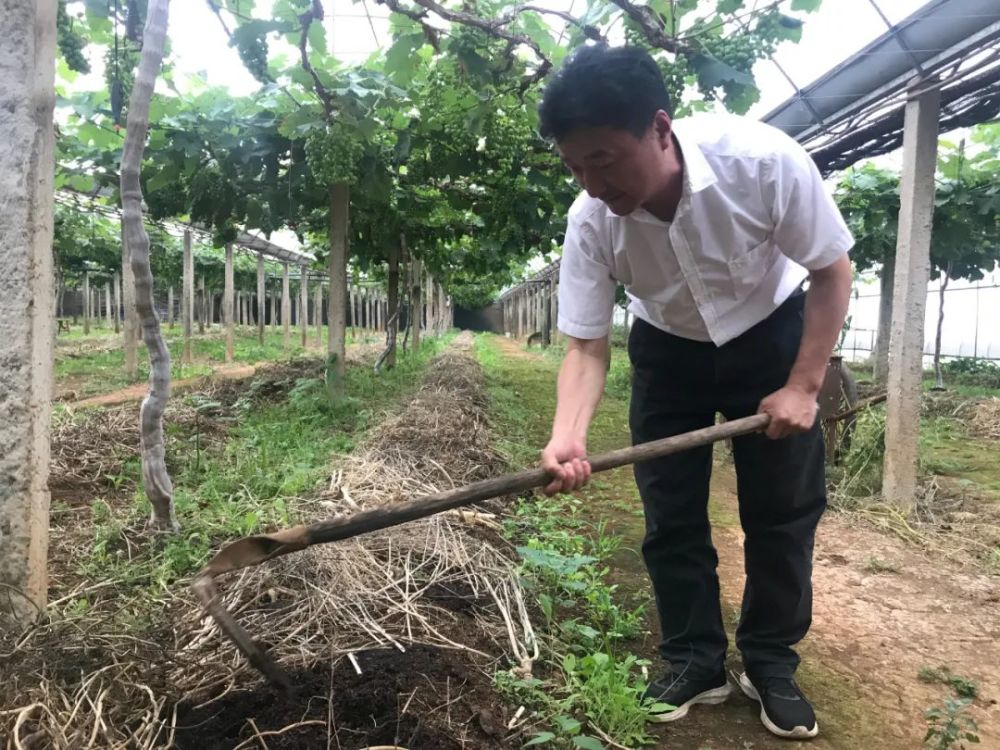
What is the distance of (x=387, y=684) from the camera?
187cm

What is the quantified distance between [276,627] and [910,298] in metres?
4.00

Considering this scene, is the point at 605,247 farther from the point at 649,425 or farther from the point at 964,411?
the point at 964,411

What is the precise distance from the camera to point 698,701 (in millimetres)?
2150

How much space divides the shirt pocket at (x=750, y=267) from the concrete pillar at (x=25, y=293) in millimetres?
1992

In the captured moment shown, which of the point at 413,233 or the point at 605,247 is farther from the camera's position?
the point at 413,233

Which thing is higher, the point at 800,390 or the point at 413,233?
the point at 413,233

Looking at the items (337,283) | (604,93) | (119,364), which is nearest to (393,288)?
(337,283)

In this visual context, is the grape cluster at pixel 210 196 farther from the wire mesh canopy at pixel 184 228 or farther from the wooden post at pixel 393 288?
the wooden post at pixel 393 288

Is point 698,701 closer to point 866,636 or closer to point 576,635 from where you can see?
point 576,635

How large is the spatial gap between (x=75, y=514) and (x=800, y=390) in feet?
11.2

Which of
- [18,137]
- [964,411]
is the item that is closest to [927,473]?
[964,411]

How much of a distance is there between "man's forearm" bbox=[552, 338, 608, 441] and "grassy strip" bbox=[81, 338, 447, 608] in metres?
1.70

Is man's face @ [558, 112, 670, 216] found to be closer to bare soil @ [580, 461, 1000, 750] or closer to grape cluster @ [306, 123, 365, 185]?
bare soil @ [580, 461, 1000, 750]

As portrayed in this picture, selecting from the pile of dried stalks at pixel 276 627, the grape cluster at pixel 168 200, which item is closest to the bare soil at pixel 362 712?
the pile of dried stalks at pixel 276 627
